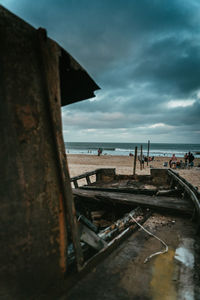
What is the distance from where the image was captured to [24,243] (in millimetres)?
1225

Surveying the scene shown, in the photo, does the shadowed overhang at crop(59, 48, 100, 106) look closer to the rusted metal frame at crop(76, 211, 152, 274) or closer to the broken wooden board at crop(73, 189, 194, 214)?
the rusted metal frame at crop(76, 211, 152, 274)

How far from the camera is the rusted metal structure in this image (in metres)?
1.17

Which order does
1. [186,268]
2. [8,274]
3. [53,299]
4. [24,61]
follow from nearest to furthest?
[8,274]
[24,61]
[53,299]
[186,268]

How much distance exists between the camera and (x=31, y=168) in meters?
1.27

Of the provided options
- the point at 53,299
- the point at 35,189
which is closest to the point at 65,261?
the point at 53,299

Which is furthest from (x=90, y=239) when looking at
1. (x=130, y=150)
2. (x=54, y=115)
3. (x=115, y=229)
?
(x=130, y=150)

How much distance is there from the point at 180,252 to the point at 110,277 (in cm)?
100

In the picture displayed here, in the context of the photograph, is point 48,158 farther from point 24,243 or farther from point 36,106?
A: point 24,243

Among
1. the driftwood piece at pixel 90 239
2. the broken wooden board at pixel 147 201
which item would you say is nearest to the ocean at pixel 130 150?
the broken wooden board at pixel 147 201

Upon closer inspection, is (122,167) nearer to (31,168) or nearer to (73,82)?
(73,82)

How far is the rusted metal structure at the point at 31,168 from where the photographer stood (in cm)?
117

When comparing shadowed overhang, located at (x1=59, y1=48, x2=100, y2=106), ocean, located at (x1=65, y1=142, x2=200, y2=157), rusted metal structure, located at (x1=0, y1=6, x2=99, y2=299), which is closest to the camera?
rusted metal structure, located at (x1=0, y1=6, x2=99, y2=299)

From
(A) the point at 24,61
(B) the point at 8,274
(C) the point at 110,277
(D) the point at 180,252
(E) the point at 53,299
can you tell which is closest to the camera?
(B) the point at 8,274

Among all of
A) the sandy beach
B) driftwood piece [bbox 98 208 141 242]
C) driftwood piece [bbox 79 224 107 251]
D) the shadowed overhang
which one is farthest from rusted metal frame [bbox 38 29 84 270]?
the sandy beach
